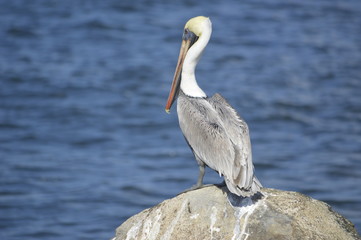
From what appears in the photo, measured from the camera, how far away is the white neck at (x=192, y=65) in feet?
27.9

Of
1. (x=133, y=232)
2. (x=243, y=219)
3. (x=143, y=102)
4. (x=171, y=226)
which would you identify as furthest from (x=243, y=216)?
(x=143, y=102)

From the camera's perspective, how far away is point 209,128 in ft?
26.1

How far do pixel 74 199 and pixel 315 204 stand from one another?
22.7ft

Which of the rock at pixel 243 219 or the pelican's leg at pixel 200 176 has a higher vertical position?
the pelican's leg at pixel 200 176

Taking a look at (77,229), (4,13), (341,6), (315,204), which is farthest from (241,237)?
(341,6)

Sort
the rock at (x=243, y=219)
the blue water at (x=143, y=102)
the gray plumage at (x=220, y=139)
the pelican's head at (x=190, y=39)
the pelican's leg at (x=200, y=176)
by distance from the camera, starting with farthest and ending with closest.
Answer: the blue water at (x=143, y=102) < the pelican's head at (x=190, y=39) < the pelican's leg at (x=200, y=176) < the gray plumage at (x=220, y=139) < the rock at (x=243, y=219)

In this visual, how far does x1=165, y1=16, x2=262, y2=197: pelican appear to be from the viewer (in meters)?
7.25

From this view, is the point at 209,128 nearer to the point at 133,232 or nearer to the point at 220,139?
the point at 220,139

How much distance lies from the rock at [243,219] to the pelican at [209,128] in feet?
0.66

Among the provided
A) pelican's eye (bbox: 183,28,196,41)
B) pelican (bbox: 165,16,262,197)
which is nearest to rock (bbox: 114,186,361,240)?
pelican (bbox: 165,16,262,197)

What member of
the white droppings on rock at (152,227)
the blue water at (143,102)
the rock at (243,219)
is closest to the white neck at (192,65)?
the rock at (243,219)

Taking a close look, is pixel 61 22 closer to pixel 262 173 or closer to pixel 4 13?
pixel 4 13

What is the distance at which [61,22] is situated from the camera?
22.1 metres

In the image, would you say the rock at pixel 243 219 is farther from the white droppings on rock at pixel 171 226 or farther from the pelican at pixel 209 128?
the pelican at pixel 209 128
